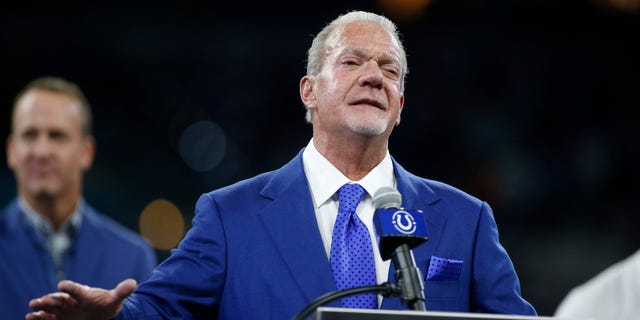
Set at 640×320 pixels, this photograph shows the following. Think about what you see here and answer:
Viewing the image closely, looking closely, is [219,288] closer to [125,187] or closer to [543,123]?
[125,187]

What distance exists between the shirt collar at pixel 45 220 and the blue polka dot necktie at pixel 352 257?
171 cm

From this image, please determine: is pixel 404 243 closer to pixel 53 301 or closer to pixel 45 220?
pixel 53 301

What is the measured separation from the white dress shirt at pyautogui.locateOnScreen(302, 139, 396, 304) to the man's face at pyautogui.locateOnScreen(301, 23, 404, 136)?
87 millimetres

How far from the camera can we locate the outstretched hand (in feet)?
5.95

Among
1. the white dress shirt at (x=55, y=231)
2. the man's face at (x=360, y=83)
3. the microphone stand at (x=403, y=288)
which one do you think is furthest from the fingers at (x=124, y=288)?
the white dress shirt at (x=55, y=231)

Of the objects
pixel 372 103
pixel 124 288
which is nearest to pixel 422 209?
pixel 372 103

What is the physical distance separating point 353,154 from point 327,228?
0.78 ft

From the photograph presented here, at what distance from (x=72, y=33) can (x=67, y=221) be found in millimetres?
3985

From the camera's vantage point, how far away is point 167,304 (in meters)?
2.11

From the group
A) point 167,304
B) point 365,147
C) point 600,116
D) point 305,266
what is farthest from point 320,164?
point 600,116

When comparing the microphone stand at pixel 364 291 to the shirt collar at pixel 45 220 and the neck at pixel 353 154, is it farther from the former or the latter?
the shirt collar at pixel 45 220

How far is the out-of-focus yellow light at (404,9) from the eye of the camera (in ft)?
23.3

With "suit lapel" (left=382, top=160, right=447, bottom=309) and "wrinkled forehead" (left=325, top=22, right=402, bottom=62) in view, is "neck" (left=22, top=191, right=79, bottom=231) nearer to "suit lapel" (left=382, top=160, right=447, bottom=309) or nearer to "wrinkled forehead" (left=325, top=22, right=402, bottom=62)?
"wrinkled forehead" (left=325, top=22, right=402, bottom=62)

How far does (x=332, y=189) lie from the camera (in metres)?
2.31
